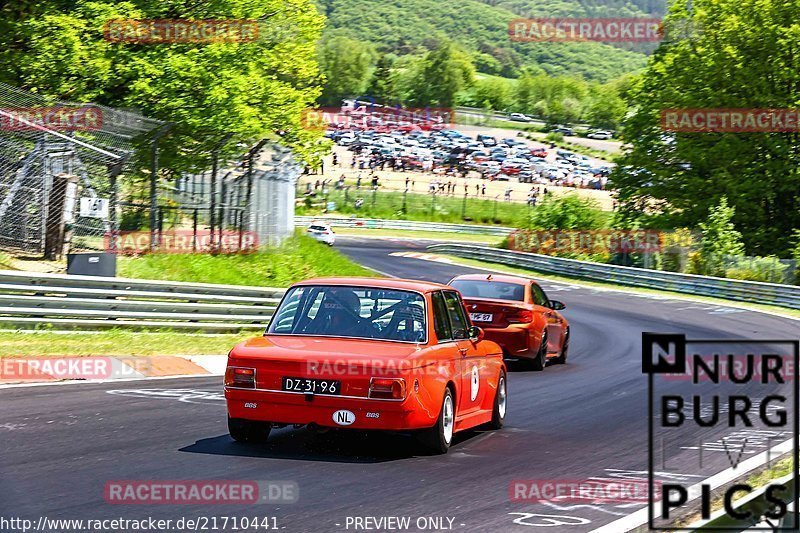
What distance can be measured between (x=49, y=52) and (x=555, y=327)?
13.6m

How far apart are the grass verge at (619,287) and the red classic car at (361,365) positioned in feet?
97.3

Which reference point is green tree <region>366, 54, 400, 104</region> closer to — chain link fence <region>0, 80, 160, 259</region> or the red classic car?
chain link fence <region>0, 80, 160, 259</region>

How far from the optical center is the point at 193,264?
23.6 metres

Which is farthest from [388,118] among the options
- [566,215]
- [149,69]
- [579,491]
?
[579,491]

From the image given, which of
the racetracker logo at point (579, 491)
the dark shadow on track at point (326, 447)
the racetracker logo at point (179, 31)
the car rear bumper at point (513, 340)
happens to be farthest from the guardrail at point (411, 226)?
the racetracker logo at point (579, 491)

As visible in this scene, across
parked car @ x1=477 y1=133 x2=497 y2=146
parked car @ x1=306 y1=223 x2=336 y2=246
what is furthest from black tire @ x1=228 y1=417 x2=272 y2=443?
parked car @ x1=477 y1=133 x2=497 y2=146

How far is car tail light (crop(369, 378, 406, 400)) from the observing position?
930 centimetres

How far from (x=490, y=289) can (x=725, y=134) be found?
3392 centimetres

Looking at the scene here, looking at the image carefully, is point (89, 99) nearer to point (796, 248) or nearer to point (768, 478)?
point (768, 478)

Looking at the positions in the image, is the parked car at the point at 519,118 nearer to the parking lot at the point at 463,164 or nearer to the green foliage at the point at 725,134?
the parking lot at the point at 463,164

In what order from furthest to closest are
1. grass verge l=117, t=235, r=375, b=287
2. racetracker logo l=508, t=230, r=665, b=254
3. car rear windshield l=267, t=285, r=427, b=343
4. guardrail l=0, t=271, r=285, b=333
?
racetracker logo l=508, t=230, r=665, b=254 → grass verge l=117, t=235, r=375, b=287 → guardrail l=0, t=271, r=285, b=333 → car rear windshield l=267, t=285, r=427, b=343

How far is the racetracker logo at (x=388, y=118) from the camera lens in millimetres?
149625

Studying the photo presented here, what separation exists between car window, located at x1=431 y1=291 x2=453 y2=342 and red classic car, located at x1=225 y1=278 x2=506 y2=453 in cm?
2

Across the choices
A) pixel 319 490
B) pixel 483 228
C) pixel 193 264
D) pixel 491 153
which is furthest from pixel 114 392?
pixel 491 153
